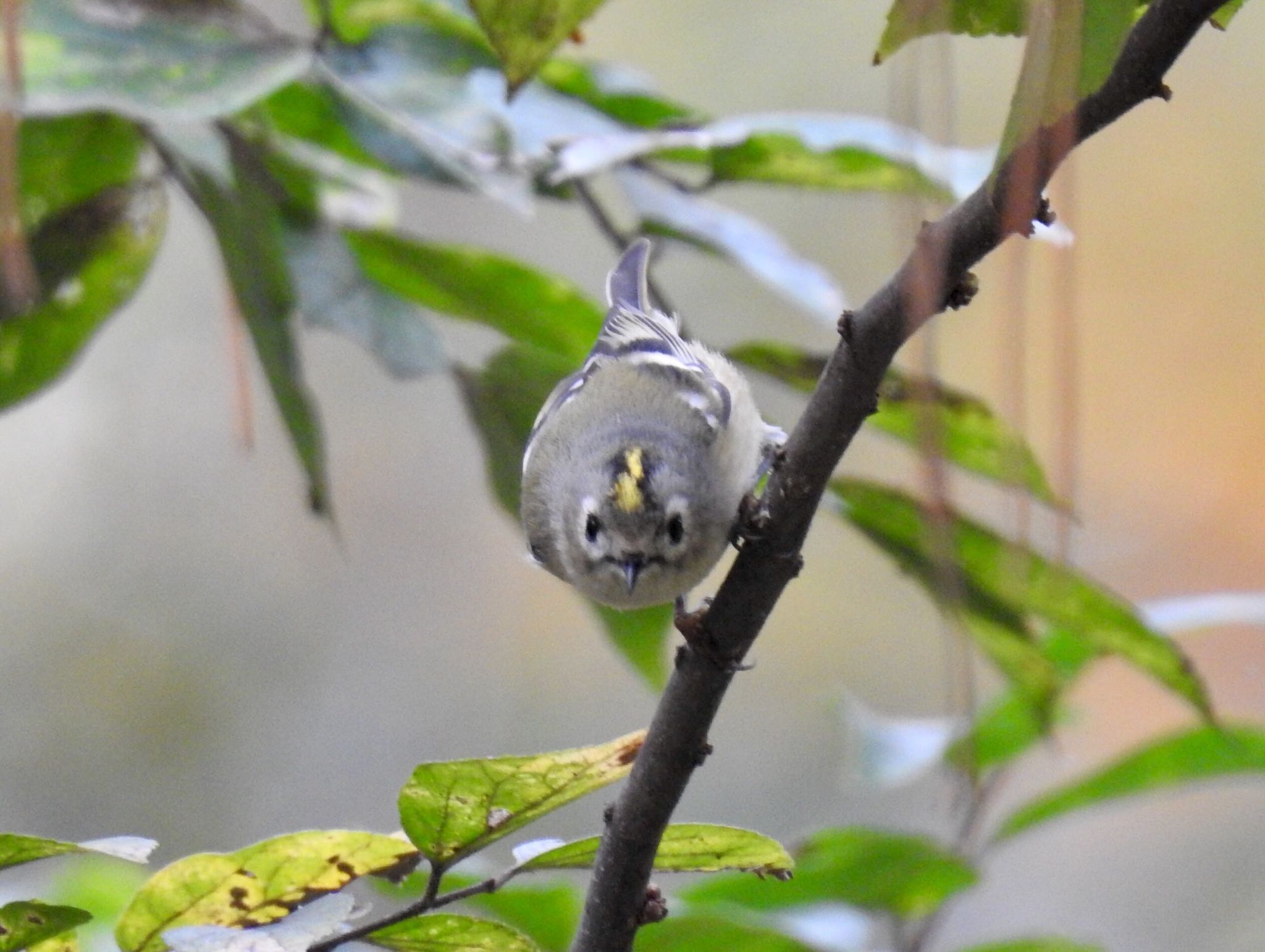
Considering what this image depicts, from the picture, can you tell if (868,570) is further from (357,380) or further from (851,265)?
(357,380)

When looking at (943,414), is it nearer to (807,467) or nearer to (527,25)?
(807,467)

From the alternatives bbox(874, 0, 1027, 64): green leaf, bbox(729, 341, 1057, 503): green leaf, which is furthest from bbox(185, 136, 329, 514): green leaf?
bbox(874, 0, 1027, 64): green leaf

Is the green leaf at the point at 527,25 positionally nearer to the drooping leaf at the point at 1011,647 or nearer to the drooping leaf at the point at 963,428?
the drooping leaf at the point at 963,428

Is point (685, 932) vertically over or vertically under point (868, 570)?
under

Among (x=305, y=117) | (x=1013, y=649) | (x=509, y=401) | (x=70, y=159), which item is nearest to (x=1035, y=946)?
(x=1013, y=649)

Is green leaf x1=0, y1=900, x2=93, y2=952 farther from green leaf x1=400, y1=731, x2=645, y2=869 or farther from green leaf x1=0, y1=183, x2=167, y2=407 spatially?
green leaf x1=0, y1=183, x2=167, y2=407

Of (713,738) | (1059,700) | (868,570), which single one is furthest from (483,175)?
(868,570)

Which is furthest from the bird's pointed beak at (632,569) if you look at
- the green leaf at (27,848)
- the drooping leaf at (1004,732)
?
the green leaf at (27,848)
